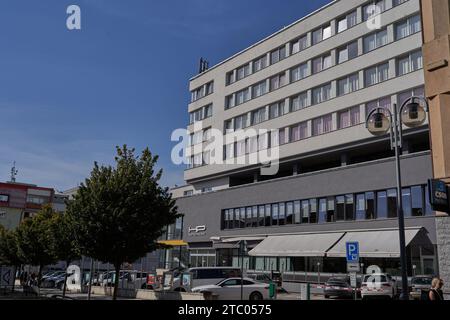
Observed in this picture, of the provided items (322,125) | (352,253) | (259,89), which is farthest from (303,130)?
(352,253)

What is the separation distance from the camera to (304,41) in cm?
4991

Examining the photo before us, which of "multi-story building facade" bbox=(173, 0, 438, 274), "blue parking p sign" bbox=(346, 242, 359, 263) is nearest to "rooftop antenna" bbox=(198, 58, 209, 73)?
"multi-story building facade" bbox=(173, 0, 438, 274)

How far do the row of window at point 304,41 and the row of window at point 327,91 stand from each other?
4771mm

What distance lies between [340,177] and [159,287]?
713 inches

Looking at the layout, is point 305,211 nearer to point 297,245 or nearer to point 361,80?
point 297,245

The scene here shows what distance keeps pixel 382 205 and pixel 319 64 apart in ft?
53.8

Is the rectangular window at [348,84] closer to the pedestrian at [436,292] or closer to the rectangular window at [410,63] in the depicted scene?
the rectangular window at [410,63]

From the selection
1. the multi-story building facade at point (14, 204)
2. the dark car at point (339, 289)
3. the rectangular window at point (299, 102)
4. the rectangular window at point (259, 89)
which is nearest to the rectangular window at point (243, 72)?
the rectangular window at point (259, 89)

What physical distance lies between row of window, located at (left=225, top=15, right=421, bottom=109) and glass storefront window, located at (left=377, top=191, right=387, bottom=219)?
42.2 feet

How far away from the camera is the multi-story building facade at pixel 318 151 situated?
122ft

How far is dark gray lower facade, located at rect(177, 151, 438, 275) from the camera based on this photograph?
114 feet

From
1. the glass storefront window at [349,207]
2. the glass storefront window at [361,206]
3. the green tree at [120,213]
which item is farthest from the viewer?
the glass storefront window at [349,207]

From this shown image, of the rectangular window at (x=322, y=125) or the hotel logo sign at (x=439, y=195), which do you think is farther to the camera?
the rectangular window at (x=322, y=125)
